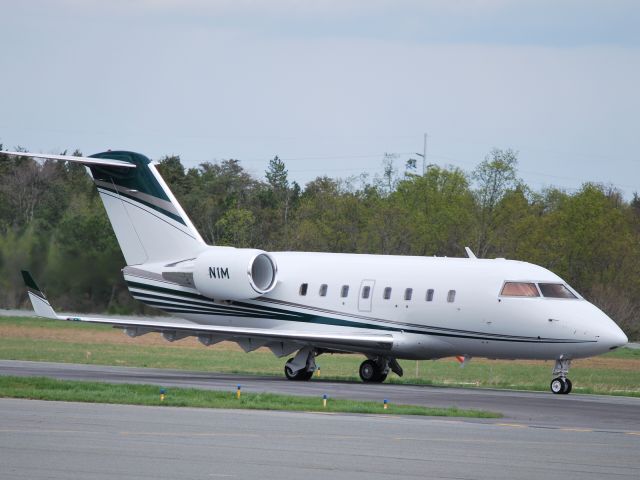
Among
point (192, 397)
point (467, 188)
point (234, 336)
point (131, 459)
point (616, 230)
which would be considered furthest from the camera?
point (467, 188)

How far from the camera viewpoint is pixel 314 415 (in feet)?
70.2

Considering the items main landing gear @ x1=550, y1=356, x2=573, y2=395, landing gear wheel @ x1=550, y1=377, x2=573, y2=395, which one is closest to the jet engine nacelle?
main landing gear @ x1=550, y1=356, x2=573, y2=395

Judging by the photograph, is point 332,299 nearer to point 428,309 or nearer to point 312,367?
point 312,367

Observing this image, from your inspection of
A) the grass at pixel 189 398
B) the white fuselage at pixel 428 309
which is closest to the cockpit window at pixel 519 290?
the white fuselage at pixel 428 309

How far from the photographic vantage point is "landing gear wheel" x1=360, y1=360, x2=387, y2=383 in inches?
1299

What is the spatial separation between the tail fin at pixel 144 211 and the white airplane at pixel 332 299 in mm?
27

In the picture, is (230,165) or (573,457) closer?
(573,457)

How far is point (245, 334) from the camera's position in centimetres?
3133

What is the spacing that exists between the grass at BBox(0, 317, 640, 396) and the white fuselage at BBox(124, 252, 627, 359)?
2.46 m

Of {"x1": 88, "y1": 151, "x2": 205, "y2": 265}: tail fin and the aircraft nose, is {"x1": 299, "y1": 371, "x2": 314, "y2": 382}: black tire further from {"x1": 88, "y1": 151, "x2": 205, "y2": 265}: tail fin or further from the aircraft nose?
the aircraft nose

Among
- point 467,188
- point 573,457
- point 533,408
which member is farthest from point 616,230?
point 573,457

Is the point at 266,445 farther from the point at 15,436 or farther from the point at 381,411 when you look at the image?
the point at 381,411

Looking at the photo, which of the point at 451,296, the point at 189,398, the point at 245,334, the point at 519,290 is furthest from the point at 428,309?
the point at 189,398

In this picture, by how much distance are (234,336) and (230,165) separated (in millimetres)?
80156
